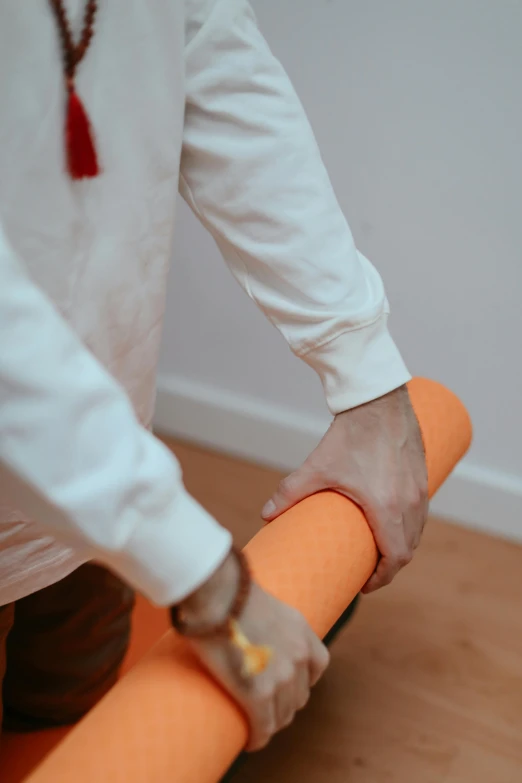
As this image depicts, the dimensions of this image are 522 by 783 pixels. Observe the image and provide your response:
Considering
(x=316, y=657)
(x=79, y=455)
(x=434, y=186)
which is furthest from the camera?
(x=434, y=186)

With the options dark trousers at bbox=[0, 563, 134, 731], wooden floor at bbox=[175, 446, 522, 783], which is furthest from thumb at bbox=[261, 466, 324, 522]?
wooden floor at bbox=[175, 446, 522, 783]

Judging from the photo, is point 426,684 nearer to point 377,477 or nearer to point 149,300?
point 377,477

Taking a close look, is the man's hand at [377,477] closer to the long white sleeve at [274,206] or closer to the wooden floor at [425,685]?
the long white sleeve at [274,206]

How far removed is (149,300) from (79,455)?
30 cm

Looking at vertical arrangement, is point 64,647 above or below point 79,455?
below

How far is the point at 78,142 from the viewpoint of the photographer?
21.3 inches

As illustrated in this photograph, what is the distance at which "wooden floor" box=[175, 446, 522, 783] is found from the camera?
0.99m

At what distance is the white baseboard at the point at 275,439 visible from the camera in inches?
56.6

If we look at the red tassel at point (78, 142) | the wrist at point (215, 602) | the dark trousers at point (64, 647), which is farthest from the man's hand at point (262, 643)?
the dark trousers at point (64, 647)

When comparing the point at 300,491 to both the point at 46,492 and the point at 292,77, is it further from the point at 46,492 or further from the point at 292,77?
the point at 292,77

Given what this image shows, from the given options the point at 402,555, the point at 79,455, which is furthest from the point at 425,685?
the point at 79,455

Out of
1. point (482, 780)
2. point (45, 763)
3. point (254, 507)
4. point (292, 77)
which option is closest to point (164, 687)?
point (45, 763)

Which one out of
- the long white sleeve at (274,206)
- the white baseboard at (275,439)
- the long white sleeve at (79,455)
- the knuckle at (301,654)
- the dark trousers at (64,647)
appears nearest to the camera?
the long white sleeve at (79,455)

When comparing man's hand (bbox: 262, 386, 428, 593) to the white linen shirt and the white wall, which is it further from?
the white wall
